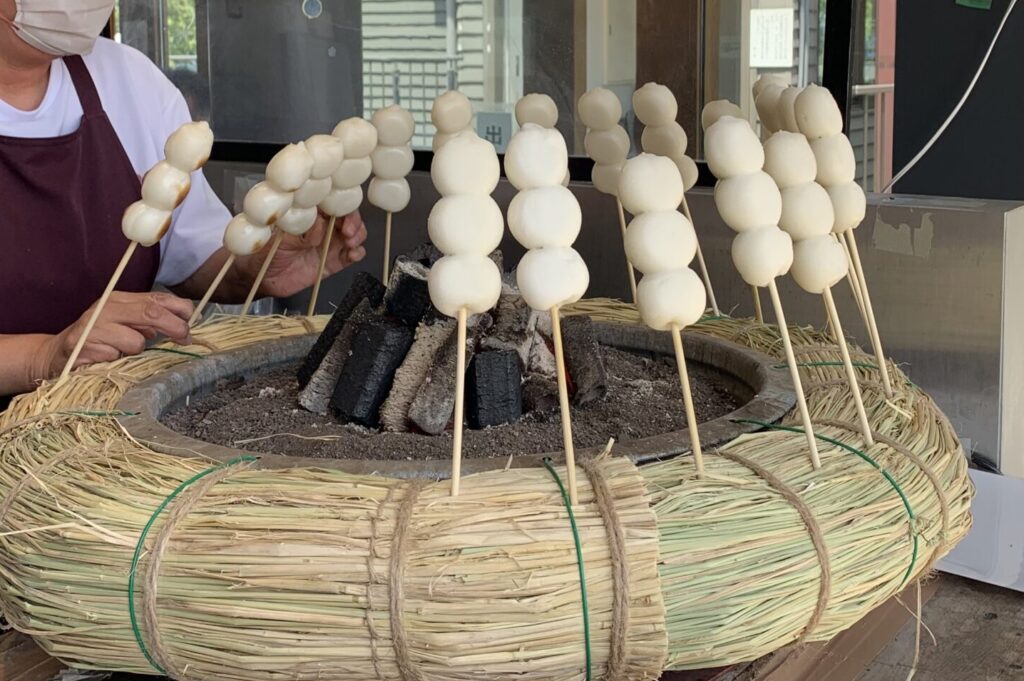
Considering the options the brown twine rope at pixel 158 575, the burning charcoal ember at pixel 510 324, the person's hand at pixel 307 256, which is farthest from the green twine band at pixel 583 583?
the person's hand at pixel 307 256

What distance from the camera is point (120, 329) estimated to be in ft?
5.60

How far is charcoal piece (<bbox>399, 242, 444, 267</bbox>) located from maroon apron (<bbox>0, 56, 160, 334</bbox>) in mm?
807

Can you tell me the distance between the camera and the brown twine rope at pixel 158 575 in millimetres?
1065

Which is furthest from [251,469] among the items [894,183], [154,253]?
[894,183]

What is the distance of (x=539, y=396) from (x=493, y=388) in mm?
130

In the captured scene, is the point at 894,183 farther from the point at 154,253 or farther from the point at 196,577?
the point at 196,577

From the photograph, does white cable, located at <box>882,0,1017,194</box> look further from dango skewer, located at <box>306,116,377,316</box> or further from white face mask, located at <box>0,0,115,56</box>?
white face mask, located at <box>0,0,115,56</box>

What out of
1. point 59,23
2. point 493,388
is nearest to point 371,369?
point 493,388

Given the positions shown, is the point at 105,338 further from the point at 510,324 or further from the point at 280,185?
the point at 510,324

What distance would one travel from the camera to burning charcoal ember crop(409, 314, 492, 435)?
1529 millimetres

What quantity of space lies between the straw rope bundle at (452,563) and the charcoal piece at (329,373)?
1.50ft

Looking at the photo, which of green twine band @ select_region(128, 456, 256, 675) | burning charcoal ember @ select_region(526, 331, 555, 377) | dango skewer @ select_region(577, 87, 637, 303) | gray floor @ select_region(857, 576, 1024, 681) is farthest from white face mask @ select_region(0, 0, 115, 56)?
gray floor @ select_region(857, 576, 1024, 681)

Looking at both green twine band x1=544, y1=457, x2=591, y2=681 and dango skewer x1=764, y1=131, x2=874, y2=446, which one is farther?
dango skewer x1=764, y1=131, x2=874, y2=446

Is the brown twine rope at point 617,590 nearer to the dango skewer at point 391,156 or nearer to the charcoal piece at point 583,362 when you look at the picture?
the charcoal piece at point 583,362
